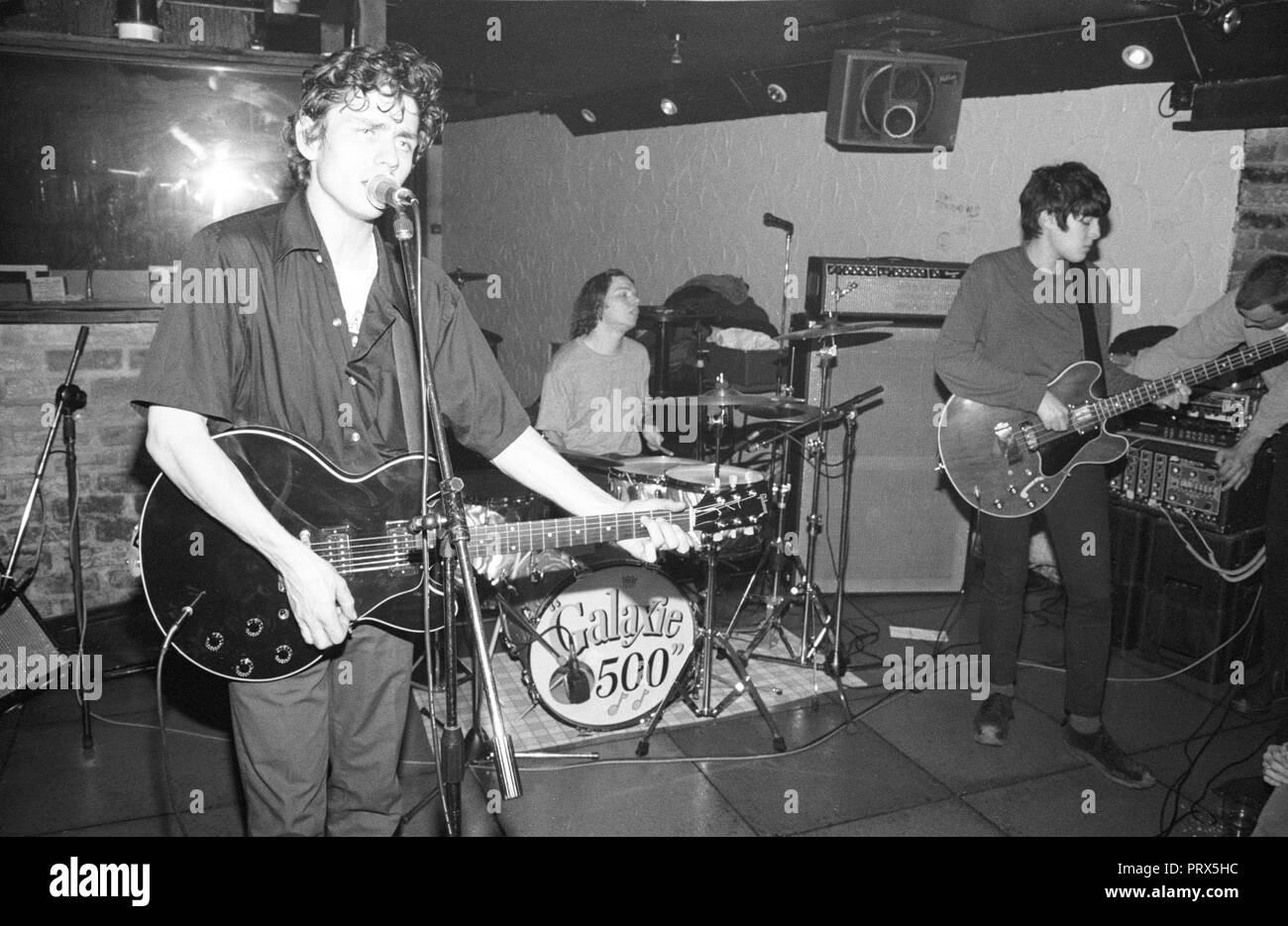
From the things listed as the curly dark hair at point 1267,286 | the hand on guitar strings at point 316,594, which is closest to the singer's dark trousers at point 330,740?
the hand on guitar strings at point 316,594

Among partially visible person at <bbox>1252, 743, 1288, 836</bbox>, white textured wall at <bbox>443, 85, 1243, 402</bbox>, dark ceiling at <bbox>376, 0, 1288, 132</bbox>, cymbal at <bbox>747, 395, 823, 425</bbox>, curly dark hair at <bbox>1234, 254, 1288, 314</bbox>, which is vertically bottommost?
partially visible person at <bbox>1252, 743, 1288, 836</bbox>

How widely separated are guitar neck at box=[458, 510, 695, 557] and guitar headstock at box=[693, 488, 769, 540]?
7cm

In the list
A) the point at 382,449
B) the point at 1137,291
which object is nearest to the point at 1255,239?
the point at 1137,291

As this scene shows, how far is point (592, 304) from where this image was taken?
5074mm

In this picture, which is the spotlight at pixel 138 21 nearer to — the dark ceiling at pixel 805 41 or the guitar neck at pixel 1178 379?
the dark ceiling at pixel 805 41

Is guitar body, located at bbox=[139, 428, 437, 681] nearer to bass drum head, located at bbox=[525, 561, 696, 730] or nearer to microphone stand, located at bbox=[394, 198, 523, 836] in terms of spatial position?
microphone stand, located at bbox=[394, 198, 523, 836]

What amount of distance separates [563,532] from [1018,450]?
2127 millimetres

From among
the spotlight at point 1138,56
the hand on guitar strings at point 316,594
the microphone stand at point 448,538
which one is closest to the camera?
the microphone stand at point 448,538

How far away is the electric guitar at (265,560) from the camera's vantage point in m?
2.14

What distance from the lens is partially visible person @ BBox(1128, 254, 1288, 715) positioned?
387 centimetres

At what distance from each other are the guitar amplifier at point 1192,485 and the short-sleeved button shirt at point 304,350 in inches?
135

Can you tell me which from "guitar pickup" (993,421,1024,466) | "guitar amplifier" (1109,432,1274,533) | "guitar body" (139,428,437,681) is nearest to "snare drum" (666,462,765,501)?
"guitar pickup" (993,421,1024,466)
